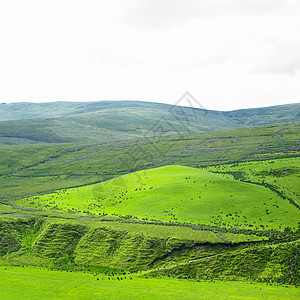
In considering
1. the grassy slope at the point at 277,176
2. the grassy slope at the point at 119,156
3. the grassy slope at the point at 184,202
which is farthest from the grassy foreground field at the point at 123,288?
A: the grassy slope at the point at 119,156

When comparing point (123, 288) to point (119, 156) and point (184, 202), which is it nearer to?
point (184, 202)

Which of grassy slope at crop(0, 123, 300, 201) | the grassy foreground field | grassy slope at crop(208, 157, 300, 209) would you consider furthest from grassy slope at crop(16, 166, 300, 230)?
grassy slope at crop(0, 123, 300, 201)

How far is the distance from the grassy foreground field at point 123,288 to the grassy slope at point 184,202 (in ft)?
56.3

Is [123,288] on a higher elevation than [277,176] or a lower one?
lower

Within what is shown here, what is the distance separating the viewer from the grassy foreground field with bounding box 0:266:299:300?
30.4 meters

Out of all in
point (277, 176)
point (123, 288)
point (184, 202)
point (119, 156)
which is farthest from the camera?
point (119, 156)

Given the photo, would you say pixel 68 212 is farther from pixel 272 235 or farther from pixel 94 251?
pixel 272 235

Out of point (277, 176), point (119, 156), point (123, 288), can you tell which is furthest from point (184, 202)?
point (119, 156)

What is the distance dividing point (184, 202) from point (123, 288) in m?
29.4

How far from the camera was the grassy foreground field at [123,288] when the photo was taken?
30.4 meters

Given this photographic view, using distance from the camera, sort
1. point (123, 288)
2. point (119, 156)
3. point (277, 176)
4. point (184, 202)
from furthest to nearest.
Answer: point (119, 156) < point (277, 176) < point (184, 202) < point (123, 288)

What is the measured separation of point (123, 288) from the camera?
32562mm

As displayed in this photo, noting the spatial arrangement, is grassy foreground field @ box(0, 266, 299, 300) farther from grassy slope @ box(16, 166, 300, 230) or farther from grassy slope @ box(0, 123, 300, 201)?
grassy slope @ box(0, 123, 300, 201)

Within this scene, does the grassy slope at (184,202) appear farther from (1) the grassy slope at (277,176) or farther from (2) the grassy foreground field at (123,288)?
(2) the grassy foreground field at (123,288)
